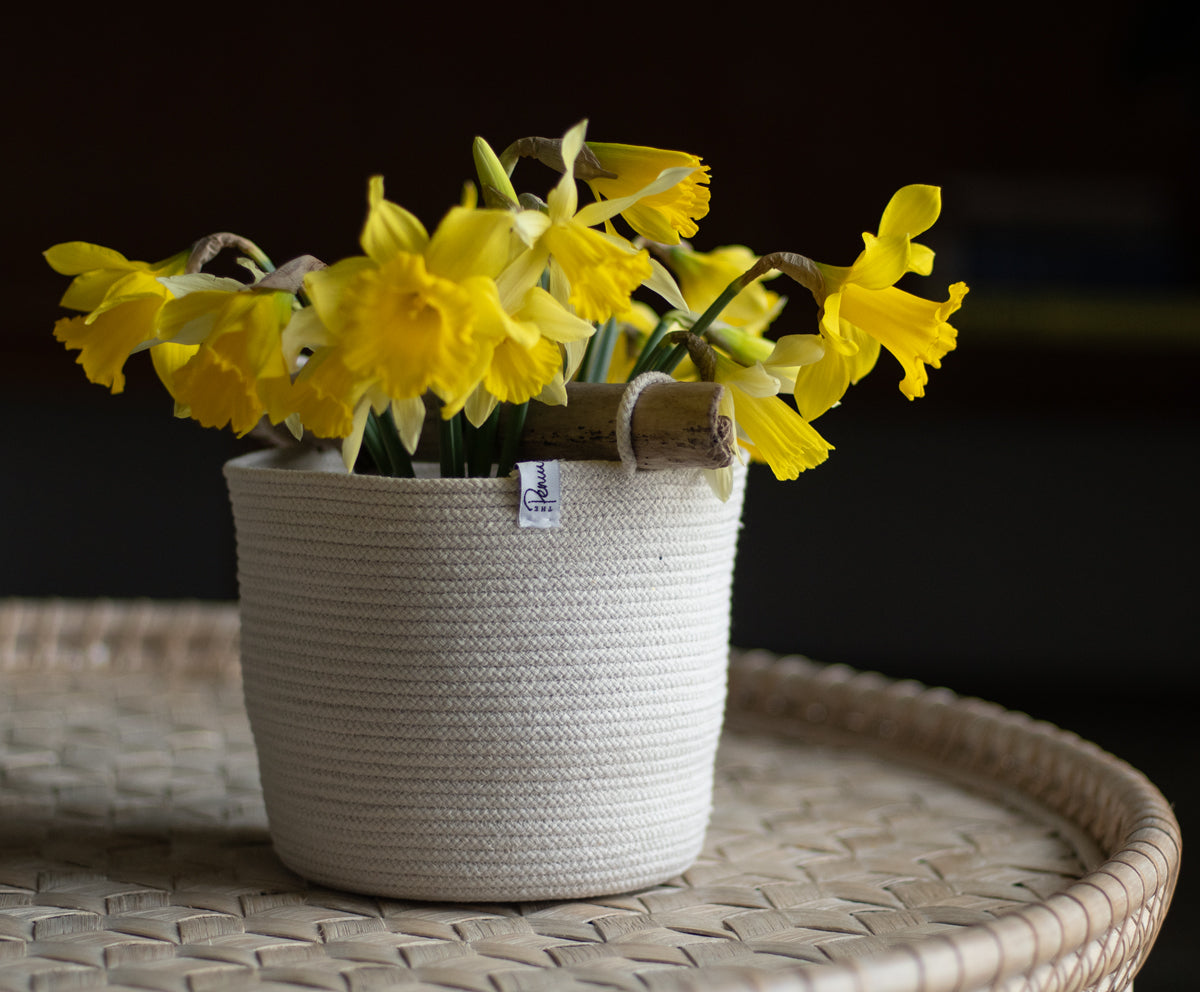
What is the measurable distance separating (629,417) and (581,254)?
68 millimetres

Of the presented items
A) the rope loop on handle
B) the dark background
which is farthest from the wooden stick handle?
the dark background

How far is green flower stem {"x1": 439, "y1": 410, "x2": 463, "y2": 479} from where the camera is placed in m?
0.53

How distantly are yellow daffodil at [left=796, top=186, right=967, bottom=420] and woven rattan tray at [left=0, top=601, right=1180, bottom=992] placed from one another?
0.71ft

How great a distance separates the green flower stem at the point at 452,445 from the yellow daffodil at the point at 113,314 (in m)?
0.12

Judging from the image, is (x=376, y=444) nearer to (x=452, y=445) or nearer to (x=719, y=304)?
(x=452, y=445)

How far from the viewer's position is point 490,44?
248 cm

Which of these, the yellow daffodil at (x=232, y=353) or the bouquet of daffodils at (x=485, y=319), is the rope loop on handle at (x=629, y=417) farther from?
the yellow daffodil at (x=232, y=353)

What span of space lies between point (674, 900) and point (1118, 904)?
181 mm

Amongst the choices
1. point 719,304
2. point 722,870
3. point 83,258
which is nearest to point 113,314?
point 83,258

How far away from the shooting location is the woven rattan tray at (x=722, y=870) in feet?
1.45

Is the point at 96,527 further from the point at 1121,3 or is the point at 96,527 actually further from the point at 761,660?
the point at 1121,3

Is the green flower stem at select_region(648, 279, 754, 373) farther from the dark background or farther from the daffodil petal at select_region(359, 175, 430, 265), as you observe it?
the dark background

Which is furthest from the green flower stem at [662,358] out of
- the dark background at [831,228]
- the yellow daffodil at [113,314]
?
the dark background at [831,228]

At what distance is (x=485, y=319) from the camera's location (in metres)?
0.45
